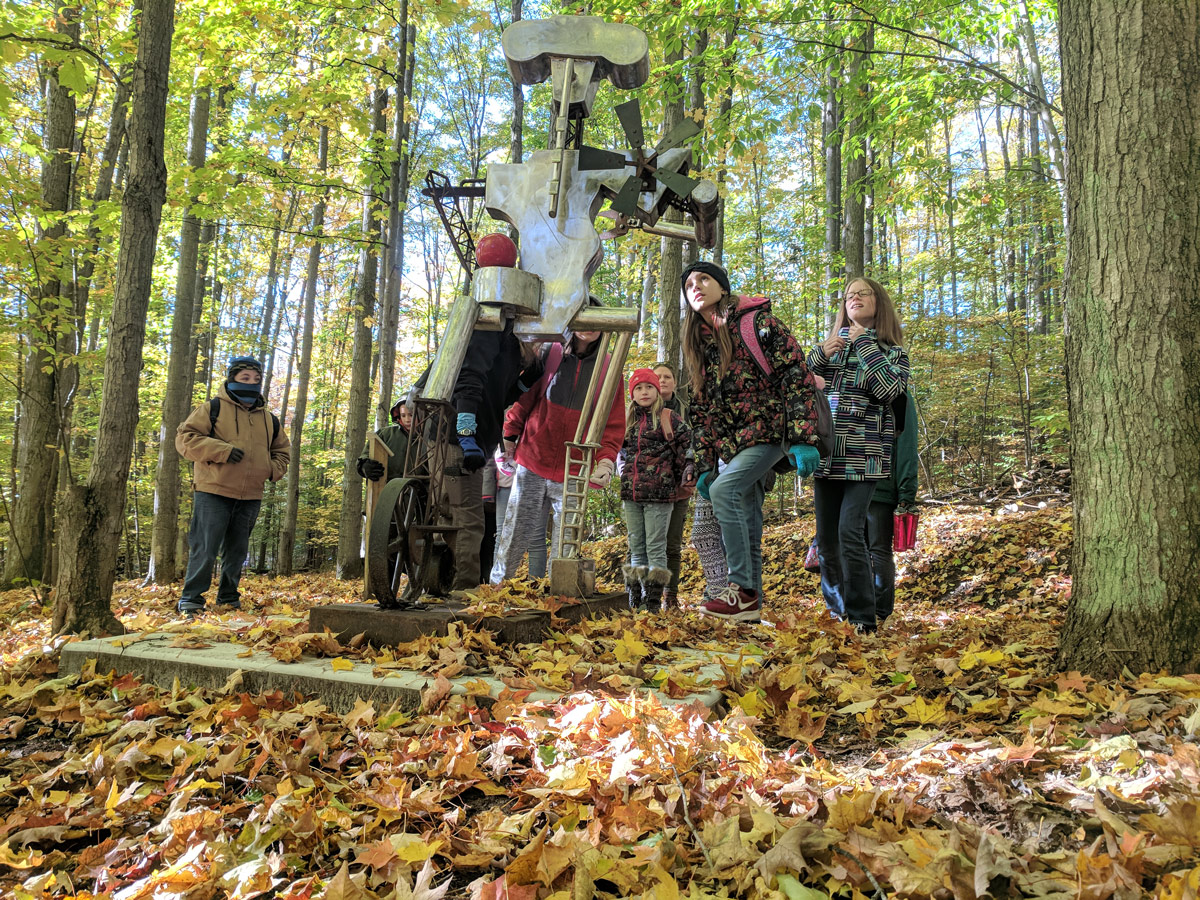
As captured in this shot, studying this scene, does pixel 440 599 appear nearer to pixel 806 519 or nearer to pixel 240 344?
pixel 806 519

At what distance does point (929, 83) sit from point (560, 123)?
6201mm

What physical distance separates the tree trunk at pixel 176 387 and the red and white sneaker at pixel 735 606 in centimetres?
767

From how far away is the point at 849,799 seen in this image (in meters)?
1.74

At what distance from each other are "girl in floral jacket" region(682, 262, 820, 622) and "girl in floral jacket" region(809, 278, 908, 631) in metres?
Result: 0.33

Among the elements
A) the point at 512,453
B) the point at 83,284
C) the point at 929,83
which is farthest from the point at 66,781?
the point at 929,83

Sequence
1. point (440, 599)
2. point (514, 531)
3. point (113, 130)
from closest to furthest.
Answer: point (440, 599) → point (514, 531) → point (113, 130)

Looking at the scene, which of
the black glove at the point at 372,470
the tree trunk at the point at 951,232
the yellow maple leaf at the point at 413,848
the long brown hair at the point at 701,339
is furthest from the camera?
the tree trunk at the point at 951,232

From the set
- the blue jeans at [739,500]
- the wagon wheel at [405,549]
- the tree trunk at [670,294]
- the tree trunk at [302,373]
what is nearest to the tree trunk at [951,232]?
the tree trunk at [670,294]

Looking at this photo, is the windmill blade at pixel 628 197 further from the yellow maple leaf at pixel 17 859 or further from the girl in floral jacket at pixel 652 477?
the yellow maple leaf at pixel 17 859

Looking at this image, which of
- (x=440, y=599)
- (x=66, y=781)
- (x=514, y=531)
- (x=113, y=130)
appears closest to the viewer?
(x=66, y=781)

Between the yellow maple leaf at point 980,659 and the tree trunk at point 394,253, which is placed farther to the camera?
the tree trunk at point 394,253

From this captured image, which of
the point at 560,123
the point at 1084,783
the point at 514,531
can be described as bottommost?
the point at 1084,783

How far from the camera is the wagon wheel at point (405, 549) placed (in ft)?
10.6

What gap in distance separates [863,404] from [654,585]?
1887 mm
